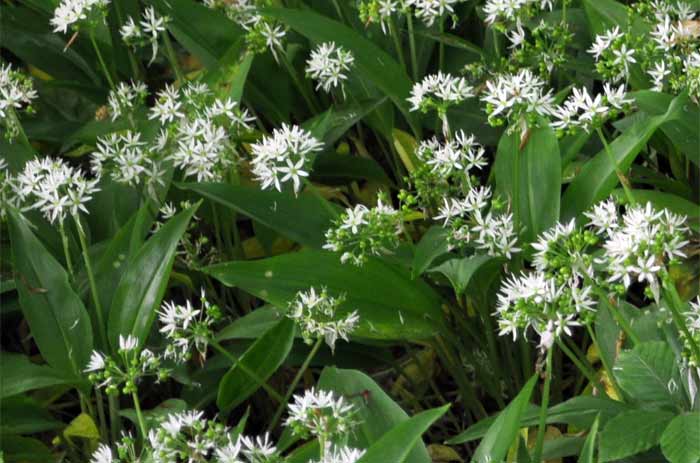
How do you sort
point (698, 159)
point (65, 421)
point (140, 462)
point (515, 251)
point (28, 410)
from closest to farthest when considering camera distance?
1. point (140, 462)
2. point (515, 251)
3. point (698, 159)
4. point (28, 410)
5. point (65, 421)

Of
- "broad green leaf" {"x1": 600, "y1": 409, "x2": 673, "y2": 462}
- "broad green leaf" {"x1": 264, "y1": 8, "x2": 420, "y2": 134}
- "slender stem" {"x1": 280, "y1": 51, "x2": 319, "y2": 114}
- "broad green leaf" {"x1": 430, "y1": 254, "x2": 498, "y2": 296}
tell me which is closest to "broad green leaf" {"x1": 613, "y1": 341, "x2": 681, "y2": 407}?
"broad green leaf" {"x1": 600, "y1": 409, "x2": 673, "y2": 462}

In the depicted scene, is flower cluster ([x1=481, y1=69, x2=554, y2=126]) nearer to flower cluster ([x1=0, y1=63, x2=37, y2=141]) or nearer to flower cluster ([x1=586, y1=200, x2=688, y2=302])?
flower cluster ([x1=586, y1=200, x2=688, y2=302])

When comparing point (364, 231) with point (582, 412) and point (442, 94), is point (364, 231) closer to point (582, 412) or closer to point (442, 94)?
point (442, 94)

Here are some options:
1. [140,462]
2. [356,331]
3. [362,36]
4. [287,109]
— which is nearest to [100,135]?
[287,109]

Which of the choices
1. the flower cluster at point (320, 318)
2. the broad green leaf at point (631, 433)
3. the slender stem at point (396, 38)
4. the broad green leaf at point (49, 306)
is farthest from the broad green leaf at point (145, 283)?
the broad green leaf at point (631, 433)

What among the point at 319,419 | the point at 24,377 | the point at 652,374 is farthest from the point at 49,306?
the point at 652,374

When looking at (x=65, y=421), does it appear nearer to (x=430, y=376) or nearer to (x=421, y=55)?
(x=430, y=376)
